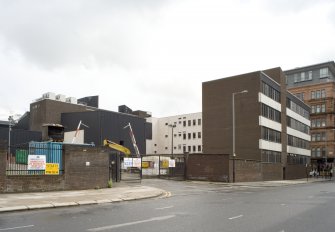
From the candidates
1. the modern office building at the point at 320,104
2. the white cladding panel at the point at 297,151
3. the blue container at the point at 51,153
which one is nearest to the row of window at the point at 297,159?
the white cladding panel at the point at 297,151

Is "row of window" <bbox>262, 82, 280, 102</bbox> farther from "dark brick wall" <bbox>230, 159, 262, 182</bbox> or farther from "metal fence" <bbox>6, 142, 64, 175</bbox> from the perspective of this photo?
"metal fence" <bbox>6, 142, 64, 175</bbox>

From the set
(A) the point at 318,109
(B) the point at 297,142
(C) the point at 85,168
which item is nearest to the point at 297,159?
(B) the point at 297,142

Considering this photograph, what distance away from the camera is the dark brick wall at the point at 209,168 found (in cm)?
4238

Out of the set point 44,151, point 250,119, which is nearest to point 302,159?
point 250,119

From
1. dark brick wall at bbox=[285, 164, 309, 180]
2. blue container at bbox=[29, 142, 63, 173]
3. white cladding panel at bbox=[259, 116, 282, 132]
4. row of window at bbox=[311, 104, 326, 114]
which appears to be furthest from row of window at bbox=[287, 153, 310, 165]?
blue container at bbox=[29, 142, 63, 173]

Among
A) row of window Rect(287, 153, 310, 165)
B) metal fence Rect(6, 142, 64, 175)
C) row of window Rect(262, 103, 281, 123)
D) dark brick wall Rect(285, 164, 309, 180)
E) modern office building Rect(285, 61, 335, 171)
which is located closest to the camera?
metal fence Rect(6, 142, 64, 175)

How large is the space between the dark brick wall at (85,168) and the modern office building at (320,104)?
266 feet

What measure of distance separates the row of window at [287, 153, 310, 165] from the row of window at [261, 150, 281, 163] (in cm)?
614

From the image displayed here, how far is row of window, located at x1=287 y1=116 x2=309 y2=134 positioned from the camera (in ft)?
231

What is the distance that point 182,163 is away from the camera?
1689 inches

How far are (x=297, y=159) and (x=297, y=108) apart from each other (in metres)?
9.50

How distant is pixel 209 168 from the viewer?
1673 inches

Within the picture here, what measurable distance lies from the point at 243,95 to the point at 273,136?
28.3ft

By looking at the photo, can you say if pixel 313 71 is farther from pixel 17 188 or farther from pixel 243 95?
pixel 17 188
